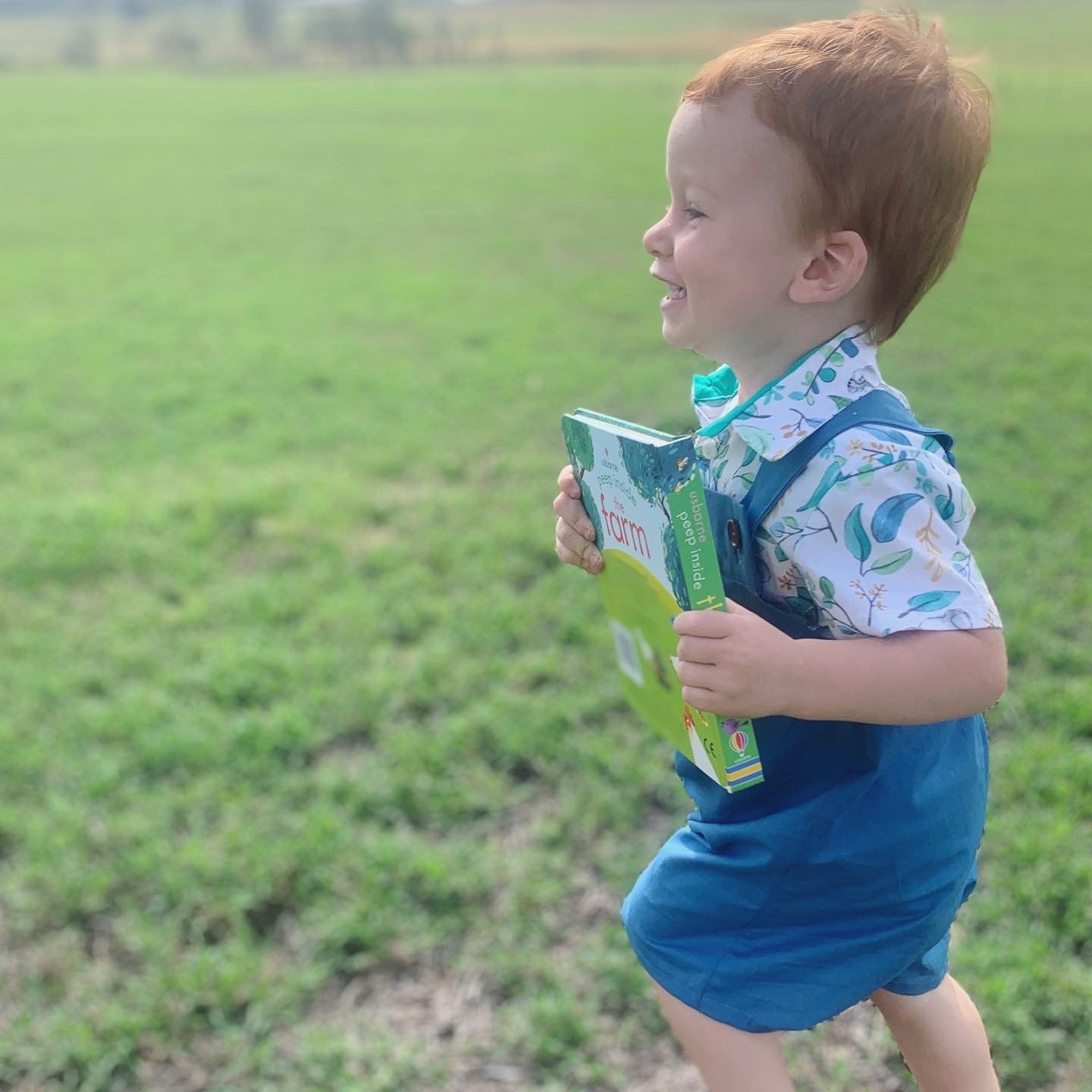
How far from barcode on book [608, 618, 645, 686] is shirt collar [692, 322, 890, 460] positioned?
31 cm

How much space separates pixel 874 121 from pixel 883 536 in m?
0.41

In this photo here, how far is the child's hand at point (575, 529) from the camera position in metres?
1.39

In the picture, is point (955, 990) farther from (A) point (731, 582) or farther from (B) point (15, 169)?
(B) point (15, 169)

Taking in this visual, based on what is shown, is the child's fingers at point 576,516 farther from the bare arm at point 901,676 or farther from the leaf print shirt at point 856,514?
the bare arm at point 901,676

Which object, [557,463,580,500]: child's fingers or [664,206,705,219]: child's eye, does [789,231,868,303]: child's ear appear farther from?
[557,463,580,500]: child's fingers

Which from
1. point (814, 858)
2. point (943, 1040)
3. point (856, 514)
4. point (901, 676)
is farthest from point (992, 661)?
point (943, 1040)

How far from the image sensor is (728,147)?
1.19 m

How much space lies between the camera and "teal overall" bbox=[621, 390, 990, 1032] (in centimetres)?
126

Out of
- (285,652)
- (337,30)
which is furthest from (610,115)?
(337,30)

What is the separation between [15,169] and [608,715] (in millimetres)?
16382

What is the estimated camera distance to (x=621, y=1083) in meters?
2.12

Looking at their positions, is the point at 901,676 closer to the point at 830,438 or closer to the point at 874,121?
the point at 830,438

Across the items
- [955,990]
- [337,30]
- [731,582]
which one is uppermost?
[337,30]

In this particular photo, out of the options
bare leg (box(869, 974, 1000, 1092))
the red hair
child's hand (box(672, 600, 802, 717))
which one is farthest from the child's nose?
bare leg (box(869, 974, 1000, 1092))
